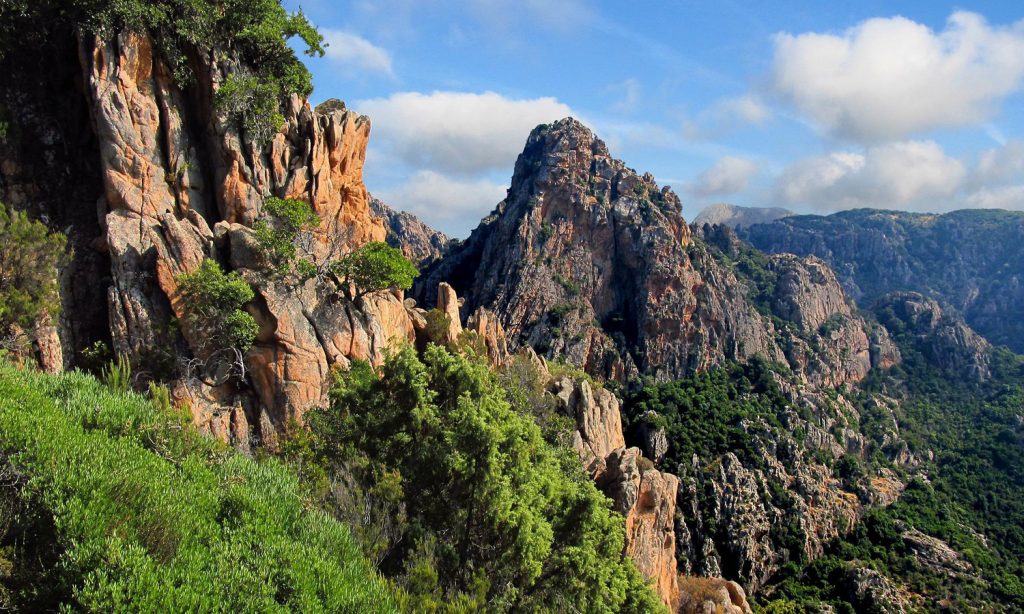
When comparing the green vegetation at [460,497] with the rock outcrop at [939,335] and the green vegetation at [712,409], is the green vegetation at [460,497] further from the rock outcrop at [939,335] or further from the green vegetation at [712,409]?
the rock outcrop at [939,335]

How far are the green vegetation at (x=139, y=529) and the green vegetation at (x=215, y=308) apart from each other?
483 inches

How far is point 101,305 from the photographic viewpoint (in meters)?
26.5

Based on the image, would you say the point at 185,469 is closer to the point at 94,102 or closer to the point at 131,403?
the point at 131,403

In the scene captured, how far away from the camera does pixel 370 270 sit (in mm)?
31375

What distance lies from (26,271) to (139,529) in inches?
740

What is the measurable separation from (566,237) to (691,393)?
46.0 m

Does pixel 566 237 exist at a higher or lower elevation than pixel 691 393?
higher

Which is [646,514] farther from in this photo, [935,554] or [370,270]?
[935,554]

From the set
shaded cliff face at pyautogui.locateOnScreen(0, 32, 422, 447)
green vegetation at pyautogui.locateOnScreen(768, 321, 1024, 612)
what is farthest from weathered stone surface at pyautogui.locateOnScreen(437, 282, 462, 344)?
green vegetation at pyautogui.locateOnScreen(768, 321, 1024, 612)

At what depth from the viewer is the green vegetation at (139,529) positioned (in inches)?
360

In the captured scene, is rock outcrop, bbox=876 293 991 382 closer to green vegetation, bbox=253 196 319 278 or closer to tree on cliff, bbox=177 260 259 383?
green vegetation, bbox=253 196 319 278

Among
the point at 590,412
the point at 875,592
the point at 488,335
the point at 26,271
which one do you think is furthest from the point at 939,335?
the point at 26,271

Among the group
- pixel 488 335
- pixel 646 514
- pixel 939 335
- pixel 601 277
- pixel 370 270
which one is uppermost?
pixel 601 277

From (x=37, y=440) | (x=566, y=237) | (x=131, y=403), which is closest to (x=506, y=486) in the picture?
(x=131, y=403)
